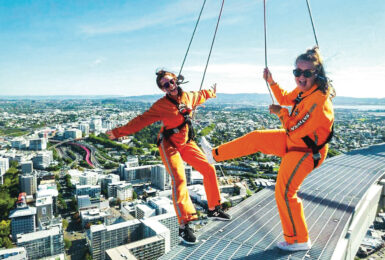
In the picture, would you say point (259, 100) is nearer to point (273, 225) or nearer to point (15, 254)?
point (15, 254)

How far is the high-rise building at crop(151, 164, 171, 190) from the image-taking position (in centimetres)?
1862

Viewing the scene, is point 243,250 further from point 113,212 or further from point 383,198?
point 113,212

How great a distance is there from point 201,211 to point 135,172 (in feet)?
27.0

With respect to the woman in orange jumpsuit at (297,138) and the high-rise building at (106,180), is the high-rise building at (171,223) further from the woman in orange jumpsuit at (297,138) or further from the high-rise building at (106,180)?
the woman in orange jumpsuit at (297,138)

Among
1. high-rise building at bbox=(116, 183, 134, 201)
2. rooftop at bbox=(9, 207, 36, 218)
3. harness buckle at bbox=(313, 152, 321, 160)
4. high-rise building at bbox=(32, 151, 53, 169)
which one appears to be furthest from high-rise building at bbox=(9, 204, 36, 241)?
harness buckle at bbox=(313, 152, 321, 160)

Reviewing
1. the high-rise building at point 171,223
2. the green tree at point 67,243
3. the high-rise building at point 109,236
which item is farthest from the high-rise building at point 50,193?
the high-rise building at point 171,223

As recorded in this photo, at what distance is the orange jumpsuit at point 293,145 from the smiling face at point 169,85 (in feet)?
1.93

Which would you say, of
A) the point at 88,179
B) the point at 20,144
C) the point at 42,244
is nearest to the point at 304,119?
the point at 42,244

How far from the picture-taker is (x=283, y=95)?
229 centimetres

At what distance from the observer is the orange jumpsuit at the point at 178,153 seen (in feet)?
7.29

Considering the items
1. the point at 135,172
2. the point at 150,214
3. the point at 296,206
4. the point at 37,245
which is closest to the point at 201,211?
the point at 150,214

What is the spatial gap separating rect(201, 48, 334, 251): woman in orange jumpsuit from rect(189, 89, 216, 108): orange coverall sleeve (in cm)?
47

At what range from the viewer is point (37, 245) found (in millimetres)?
10508

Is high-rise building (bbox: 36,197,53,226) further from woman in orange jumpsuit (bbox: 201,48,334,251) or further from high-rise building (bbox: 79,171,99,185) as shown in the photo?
woman in orange jumpsuit (bbox: 201,48,334,251)
